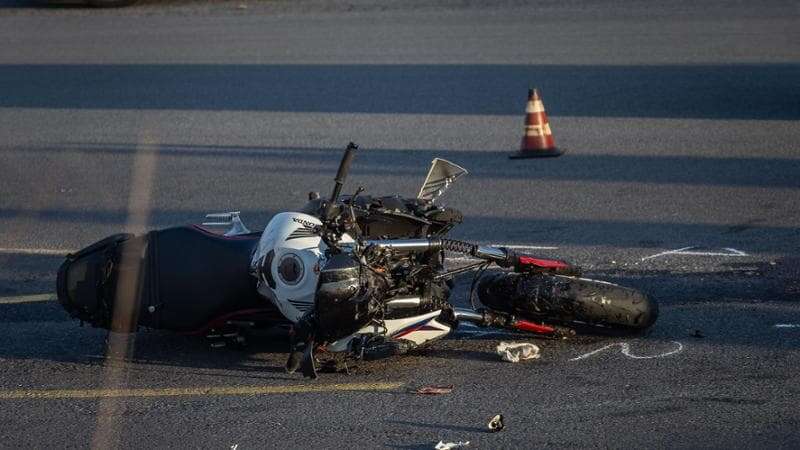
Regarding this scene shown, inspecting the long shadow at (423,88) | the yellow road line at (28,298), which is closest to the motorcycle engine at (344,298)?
the yellow road line at (28,298)

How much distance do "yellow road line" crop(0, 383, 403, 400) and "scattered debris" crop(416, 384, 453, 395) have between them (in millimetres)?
144

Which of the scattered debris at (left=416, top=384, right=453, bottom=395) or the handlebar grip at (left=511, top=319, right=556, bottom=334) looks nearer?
Answer: the scattered debris at (left=416, top=384, right=453, bottom=395)

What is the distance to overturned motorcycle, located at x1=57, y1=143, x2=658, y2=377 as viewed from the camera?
6445 mm

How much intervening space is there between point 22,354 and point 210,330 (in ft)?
3.64

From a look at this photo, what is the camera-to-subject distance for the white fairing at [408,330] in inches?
257

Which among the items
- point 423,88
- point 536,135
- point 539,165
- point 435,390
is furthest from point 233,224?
point 423,88

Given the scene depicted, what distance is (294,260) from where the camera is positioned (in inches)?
253

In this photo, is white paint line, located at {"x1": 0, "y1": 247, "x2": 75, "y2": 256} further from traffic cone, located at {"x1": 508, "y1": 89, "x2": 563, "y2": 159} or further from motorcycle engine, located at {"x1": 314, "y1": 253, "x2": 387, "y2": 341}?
traffic cone, located at {"x1": 508, "y1": 89, "x2": 563, "y2": 159}

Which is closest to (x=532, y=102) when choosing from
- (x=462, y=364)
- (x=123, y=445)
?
(x=462, y=364)

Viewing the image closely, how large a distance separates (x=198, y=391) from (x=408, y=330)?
108 cm

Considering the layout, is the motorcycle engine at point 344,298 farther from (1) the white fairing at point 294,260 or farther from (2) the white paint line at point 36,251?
(2) the white paint line at point 36,251

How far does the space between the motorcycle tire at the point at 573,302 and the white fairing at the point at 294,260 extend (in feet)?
3.11

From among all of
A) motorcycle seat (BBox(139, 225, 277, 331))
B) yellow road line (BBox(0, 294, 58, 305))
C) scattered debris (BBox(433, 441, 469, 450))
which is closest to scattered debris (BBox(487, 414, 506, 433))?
scattered debris (BBox(433, 441, 469, 450))

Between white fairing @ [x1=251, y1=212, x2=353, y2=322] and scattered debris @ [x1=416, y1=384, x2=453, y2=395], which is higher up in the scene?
white fairing @ [x1=251, y1=212, x2=353, y2=322]
